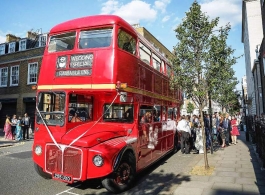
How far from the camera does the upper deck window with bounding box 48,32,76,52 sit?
600cm

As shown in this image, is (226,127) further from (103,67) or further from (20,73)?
(20,73)

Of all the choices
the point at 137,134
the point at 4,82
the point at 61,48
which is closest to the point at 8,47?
the point at 4,82

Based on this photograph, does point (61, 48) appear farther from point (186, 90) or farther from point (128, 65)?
point (186, 90)

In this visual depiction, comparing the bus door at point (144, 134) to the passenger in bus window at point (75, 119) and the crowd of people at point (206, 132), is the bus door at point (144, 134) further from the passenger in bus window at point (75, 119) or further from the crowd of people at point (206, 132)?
the crowd of people at point (206, 132)

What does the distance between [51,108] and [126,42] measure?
255 centimetres

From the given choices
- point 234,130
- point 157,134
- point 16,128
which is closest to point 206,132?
point 234,130

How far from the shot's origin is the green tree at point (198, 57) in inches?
294

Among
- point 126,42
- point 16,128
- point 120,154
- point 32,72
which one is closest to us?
point 120,154

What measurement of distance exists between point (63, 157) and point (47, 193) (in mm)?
975

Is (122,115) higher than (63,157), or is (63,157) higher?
(122,115)

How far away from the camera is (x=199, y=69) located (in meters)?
7.57

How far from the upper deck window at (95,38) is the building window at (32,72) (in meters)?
17.4

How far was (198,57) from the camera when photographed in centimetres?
767

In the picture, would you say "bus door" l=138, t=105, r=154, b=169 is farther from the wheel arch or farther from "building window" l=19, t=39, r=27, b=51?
"building window" l=19, t=39, r=27, b=51
